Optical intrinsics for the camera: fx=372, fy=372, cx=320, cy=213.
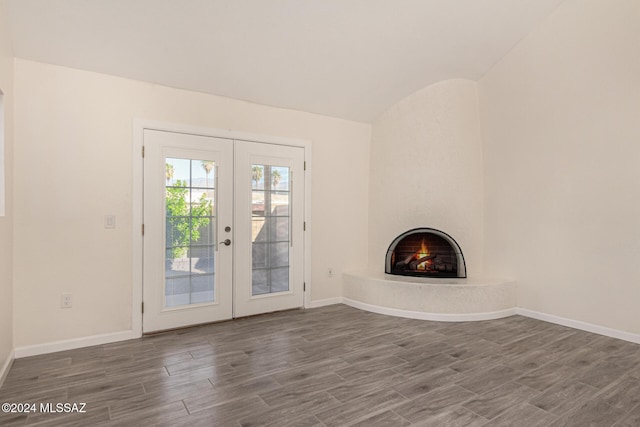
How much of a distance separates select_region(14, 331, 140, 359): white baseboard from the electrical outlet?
311mm

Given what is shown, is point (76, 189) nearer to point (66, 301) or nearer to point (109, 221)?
point (109, 221)

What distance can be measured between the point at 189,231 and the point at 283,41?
216 centimetres

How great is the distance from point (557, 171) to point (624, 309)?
4.97ft

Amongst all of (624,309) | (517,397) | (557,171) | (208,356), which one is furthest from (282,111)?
(624,309)

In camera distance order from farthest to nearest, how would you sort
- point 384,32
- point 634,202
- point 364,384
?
1. point 384,32
2. point 634,202
3. point 364,384

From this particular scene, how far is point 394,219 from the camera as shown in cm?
507

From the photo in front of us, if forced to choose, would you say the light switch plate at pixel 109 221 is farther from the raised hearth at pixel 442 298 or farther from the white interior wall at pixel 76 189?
the raised hearth at pixel 442 298

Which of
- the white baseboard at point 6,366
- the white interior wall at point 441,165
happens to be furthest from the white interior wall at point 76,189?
the white interior wall at point 441,165

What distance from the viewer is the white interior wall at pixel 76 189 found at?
316cm

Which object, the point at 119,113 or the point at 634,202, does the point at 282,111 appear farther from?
the point at 634,202

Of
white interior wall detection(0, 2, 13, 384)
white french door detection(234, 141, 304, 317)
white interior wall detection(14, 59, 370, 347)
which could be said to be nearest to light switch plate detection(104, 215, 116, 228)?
white interior wall detection(14, 59, 370, 347)

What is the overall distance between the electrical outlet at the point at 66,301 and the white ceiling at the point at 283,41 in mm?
2061

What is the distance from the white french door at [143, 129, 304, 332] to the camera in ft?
12.3

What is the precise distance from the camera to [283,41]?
3.64 metres
